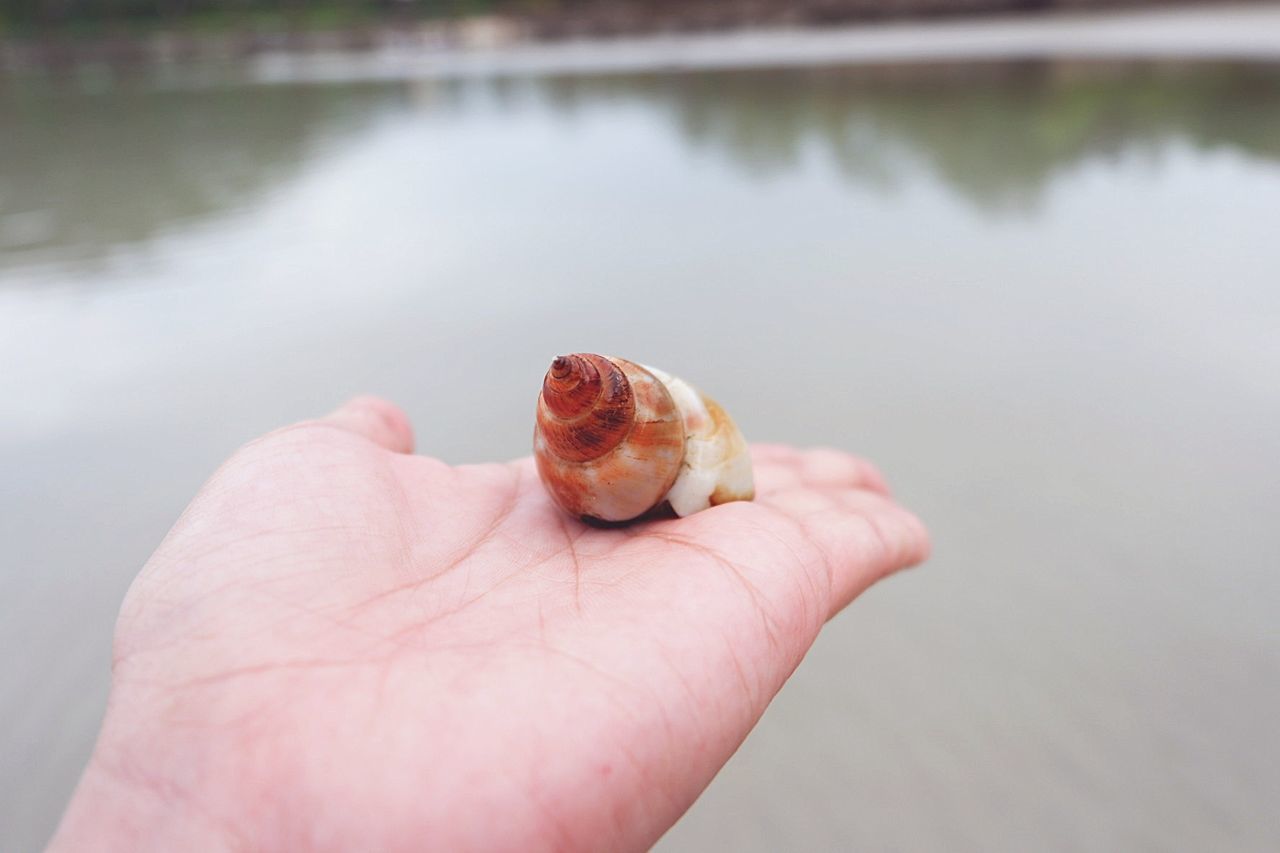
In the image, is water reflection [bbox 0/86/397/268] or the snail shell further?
water reflection [bbox 0/86/397/268]

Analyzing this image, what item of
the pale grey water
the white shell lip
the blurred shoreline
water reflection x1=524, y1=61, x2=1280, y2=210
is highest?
the blurred shoreline

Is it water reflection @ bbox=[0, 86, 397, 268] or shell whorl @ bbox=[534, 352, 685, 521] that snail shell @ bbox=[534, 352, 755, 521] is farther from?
water reflection @ bbox=[0, 86, 397, 268]

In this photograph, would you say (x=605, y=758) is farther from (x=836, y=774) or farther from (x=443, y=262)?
(x=443, y=262)

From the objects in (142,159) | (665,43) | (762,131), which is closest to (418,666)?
(762,131)

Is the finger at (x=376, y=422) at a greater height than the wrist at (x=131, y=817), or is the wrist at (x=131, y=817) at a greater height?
the finger at (x=376, y=422)

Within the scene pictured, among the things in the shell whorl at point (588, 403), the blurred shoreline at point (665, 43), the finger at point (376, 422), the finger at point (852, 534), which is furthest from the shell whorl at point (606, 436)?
the blurred shoreline at point (665, 43)

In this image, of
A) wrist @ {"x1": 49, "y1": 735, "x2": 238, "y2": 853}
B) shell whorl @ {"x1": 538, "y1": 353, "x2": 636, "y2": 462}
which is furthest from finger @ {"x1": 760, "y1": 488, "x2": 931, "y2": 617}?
wrist @ {"x1": 49, "y1": 735, "x2": 238, "y2": 853}

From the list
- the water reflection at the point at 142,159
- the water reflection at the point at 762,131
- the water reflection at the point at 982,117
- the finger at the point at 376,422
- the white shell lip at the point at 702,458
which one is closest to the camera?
the white shell lip at the point at 702,458

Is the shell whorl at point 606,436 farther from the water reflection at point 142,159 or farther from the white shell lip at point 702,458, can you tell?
the water reflection at point 142,159
